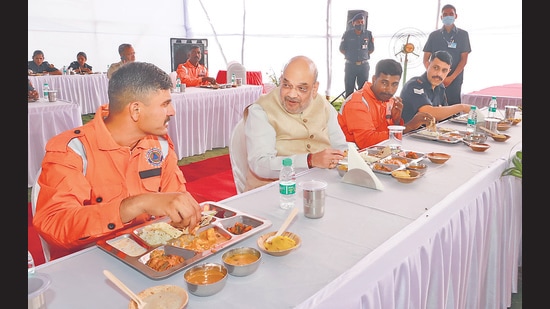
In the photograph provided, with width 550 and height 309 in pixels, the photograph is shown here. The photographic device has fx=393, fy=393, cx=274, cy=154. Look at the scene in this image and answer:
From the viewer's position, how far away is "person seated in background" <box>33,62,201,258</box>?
4.22 ft

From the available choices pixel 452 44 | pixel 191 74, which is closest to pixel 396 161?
pixel 452 44

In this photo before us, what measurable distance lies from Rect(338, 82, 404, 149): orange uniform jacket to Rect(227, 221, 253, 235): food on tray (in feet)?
5.61

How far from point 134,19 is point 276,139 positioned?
36.3 feet

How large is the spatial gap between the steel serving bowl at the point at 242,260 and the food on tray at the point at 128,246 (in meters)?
0.28

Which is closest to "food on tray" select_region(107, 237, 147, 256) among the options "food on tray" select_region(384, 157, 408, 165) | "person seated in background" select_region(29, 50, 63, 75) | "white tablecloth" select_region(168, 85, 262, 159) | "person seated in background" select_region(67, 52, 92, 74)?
"food on tray" select_region(384, 157, 408, 165)

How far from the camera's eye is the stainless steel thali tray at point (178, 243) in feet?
3.66

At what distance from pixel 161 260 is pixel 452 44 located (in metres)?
5.04

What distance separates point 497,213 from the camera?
2094mm

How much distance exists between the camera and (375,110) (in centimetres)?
306

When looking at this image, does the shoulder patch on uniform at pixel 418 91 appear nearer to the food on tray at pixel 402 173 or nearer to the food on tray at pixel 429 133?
the food on tray at pixel 429 133

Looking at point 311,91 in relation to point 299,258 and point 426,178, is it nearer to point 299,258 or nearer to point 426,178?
point 426,178

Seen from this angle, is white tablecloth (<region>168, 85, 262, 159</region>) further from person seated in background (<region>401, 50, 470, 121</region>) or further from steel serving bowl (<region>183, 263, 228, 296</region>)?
steel serving bowl (<region>183, 263, 228, 296</region>)

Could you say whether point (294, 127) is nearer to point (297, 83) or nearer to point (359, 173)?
point (297, 83)

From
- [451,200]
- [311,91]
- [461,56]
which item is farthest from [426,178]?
[461,56]
